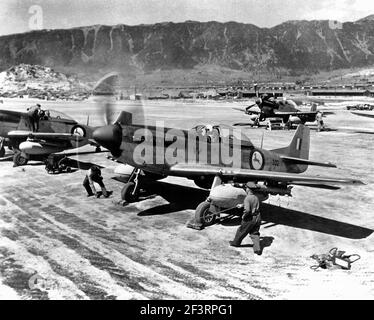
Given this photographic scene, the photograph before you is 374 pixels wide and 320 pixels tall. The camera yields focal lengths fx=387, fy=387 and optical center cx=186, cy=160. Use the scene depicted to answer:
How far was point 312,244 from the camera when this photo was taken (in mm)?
9000

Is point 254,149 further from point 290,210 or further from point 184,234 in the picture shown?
point 184,234

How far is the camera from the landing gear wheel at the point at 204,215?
1002 centimetres

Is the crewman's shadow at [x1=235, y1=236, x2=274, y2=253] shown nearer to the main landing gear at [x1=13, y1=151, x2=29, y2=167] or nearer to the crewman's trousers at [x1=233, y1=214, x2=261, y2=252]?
the crewman's trousers at [x1=233, y1=214, x2=261, y2=252]

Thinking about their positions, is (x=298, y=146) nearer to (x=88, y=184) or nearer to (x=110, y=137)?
(x=110, y=137)

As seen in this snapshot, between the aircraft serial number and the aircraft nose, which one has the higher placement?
the aircraft nose

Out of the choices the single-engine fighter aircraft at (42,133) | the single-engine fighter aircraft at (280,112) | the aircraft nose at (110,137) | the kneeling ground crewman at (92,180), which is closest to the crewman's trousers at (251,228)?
the aircraft nose at (110,137)

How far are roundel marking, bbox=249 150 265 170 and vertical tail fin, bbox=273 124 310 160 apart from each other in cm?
163

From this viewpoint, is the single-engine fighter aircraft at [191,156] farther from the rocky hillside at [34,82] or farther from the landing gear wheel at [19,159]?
the rocky hillside at [34,82]

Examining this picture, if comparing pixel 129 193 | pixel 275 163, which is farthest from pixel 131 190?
pixel 275 163

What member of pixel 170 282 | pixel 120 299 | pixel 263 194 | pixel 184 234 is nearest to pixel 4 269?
pixel 120 299

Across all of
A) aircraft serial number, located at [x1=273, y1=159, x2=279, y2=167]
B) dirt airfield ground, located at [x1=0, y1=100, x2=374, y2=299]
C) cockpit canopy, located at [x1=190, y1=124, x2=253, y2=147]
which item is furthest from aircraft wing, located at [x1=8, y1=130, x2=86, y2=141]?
aircraft serial number, located at [x1=273, y1=159, x2=279, y2=167]

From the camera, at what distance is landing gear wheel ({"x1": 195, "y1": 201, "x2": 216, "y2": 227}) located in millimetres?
10016

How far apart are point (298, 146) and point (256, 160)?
8.32 feet

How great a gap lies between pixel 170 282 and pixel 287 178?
14.0 ft
